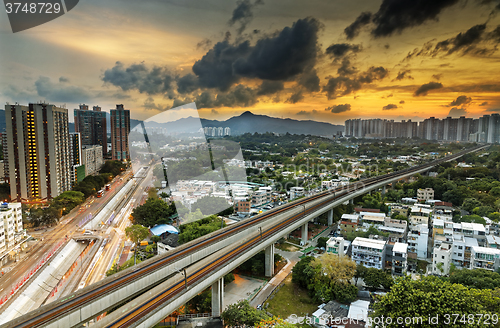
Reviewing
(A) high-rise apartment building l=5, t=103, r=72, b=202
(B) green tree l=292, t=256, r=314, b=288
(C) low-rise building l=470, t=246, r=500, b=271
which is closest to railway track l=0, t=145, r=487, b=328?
(B) green tree l=292, t=256, r=314, b=288

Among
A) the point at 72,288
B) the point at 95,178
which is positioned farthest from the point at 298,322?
the point at 95,178

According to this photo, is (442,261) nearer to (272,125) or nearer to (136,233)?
(136,233)

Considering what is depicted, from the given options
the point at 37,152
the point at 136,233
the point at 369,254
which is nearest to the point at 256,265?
the point at 369,254

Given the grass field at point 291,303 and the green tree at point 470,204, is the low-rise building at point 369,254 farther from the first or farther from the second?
the green tree at point 470,204

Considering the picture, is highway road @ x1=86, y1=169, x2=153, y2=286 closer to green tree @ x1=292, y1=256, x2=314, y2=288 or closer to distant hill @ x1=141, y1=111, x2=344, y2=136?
green tree @ x1=292, y1=256, x2=314, y2=288

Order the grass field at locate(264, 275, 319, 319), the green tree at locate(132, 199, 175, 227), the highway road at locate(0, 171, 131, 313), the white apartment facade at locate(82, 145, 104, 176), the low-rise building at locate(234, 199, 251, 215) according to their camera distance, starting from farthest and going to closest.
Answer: the white apartment facade at locate(82, 145, 104, 176) → the low-rise building at locate(234, 199, 251, 215) → the green tree at locate(132, 199, 175, 227) → the highway road at locate(0, 171, 131, 313) → the grass field at locate(264, 275, 319, 319)

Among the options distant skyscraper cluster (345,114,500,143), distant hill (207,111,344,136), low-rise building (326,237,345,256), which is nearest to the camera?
low-rise building (326,237,345,256)

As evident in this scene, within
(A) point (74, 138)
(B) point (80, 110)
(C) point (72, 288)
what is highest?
(B) point (80, 110)

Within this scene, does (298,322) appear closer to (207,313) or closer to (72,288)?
(207,313)
